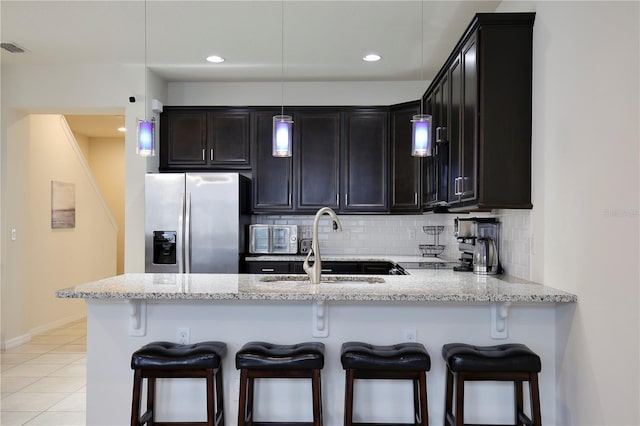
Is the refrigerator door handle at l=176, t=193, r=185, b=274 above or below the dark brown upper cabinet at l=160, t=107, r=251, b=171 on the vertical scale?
below

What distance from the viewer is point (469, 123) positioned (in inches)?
115

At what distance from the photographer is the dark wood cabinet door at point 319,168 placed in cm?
507

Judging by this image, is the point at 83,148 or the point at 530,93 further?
the point at 83,148

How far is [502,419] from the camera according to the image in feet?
8.24

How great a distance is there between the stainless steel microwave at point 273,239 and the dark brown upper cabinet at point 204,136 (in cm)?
70

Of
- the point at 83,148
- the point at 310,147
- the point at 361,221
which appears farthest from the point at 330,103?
the point at 83,148

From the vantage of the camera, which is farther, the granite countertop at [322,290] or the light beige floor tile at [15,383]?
the light beige floor tile at [15,383]

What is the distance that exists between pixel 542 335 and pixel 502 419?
482mm

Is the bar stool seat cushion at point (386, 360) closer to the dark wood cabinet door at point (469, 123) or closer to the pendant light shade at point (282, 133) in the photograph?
the dark wood cabinet door at point (469, 123)

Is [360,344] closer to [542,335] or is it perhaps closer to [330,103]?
[542,335]

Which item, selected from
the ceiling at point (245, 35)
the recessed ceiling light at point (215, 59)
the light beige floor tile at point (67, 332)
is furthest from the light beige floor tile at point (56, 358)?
the recessed ceiling light at point (215, 59)

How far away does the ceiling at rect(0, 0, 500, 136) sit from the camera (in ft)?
11.5

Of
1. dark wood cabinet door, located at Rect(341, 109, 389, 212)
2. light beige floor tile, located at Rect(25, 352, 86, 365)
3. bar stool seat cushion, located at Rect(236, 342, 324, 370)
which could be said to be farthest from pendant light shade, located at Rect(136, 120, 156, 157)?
light beige floor tile, located at Rect(25, 352, 86, 365)

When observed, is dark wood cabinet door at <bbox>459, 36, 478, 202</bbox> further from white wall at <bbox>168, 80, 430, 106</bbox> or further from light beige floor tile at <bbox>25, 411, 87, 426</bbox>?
light beige floor tile at <bbox>25, 411, 87, 426</bbox>
